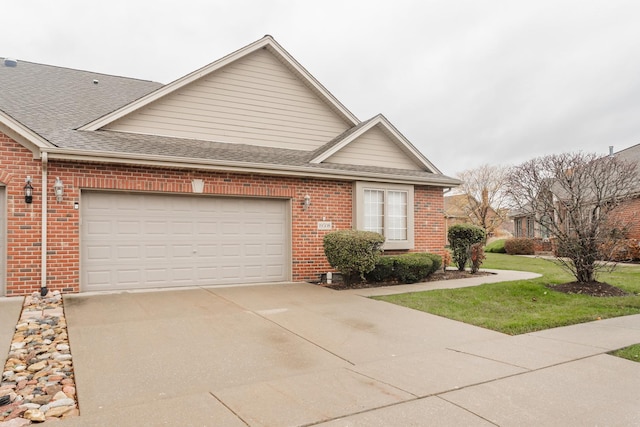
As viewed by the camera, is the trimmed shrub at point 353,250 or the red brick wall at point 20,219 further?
the trimmed shrub at point 353,250

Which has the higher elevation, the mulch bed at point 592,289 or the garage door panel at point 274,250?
the garage door panel at point 274,250

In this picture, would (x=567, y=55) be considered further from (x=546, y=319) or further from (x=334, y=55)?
(x=546, y=319)

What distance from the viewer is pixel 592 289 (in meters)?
9.18

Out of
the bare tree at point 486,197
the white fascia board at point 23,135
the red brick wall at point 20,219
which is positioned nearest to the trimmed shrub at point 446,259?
the red brick wall at point 20,219

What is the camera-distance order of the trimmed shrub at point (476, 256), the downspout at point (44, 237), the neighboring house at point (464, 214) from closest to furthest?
the downspout at point (44, 237)
the trimmed shrub at point (476, 256)
the neighboring house at point (464, 214)

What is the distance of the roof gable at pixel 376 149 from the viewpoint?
11.6 metres

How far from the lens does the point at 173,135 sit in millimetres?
10445

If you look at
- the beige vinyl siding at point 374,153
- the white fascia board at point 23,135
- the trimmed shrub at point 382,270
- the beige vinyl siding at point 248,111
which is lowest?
the trimmed shrub at point 382,270

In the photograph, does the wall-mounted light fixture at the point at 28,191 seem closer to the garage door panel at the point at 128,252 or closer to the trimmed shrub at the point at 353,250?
the garage door panel at the point at 128,252

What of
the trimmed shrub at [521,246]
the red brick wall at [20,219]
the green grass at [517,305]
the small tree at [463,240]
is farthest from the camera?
the trimmed shrub at [521,246]

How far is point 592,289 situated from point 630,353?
4745 mm

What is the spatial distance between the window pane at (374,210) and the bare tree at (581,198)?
3499 mm

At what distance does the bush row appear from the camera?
1041 cm

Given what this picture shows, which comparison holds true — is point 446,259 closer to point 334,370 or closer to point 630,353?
point 630,353
